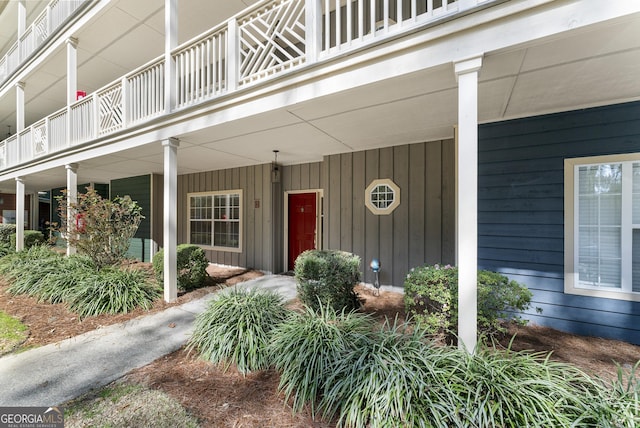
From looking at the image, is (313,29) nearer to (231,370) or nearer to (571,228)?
(231,370)

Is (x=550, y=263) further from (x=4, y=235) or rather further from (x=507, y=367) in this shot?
(x=4, y=235)

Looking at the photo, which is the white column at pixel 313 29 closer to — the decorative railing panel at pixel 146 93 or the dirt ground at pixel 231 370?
the decorative railing panel at pixel 146 93

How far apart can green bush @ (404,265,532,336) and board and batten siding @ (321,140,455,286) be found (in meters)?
1.74

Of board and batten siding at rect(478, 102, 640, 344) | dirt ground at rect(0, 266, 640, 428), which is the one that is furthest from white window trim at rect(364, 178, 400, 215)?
dirt ground at rect(0, 266, 640, 428)

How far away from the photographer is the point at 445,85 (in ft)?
9.14

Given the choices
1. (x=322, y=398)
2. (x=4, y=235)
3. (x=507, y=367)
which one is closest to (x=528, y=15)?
(x=507, y=367)

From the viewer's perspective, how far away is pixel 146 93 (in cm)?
502

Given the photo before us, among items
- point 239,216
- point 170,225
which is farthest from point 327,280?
point 239,216

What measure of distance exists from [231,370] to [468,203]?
8.99 ft

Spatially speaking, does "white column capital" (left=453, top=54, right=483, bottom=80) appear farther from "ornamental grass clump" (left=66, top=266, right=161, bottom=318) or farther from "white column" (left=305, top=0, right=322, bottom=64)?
"ornamental grass clump" (left=66, top=266, right=161, bottom=318)

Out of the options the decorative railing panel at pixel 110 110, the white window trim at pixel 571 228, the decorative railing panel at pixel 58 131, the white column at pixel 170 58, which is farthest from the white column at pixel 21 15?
the white window trim at pixel 571 228

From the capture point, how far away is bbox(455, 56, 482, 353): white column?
7.51 ft

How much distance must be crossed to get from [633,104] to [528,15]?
93.3 inches

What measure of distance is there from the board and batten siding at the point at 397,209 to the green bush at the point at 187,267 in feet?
8.65
